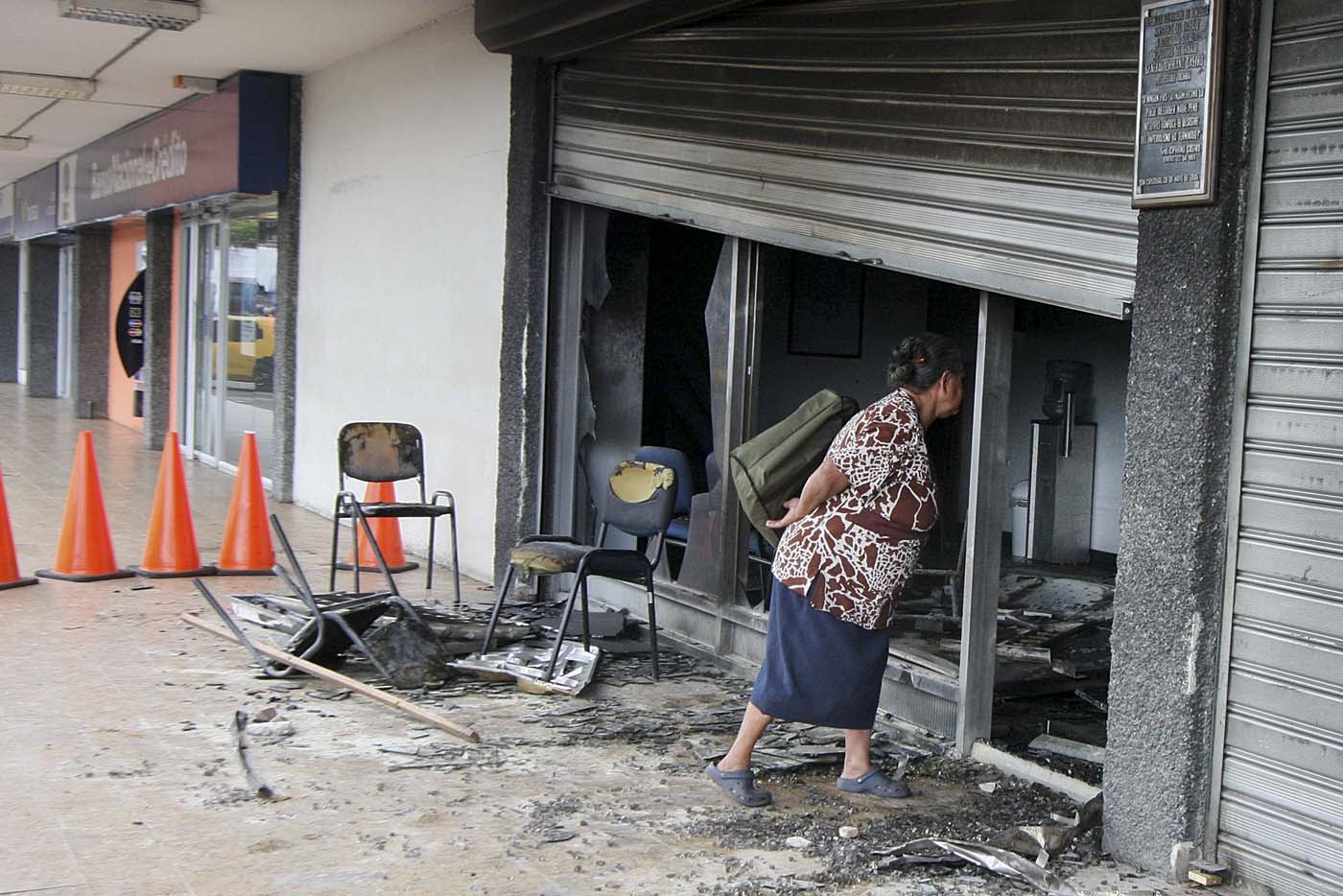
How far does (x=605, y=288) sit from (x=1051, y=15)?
11.2ft

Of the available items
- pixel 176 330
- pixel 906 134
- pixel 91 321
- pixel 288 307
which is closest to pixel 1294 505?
pixel 906 134

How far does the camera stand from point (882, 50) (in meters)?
4.96

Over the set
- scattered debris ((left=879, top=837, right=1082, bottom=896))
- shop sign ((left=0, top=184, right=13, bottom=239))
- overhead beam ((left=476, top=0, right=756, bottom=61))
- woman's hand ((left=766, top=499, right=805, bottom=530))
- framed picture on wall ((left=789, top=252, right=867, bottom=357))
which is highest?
shop sign ((left=0, top=184, right=13, bottom=239))

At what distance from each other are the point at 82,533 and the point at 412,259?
265 centimetres

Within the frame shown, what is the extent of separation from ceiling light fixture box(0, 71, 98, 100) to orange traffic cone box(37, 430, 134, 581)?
534cm

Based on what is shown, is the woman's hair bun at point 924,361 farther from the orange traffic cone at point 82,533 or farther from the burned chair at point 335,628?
the orange traffic cone at point 82,533

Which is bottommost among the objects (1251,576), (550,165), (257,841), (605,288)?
(257,841)

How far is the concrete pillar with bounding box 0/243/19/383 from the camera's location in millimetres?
26234

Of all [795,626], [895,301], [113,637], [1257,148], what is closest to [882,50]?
[1257,148]

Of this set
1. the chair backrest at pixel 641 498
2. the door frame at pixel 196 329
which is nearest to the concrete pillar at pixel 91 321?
the door frame at pixel 196 329

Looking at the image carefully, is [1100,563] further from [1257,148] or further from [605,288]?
[1257,148]

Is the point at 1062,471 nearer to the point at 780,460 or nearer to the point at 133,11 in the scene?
the point at 780,460

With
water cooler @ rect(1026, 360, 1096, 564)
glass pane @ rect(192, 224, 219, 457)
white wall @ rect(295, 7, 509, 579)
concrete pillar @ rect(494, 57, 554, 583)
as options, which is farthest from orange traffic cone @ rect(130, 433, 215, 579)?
glass pane @ rect(192, 224, 219, 457)

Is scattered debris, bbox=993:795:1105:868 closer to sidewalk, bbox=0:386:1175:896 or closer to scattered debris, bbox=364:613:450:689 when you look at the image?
sidewalk, bbox=0:386:1175:896
